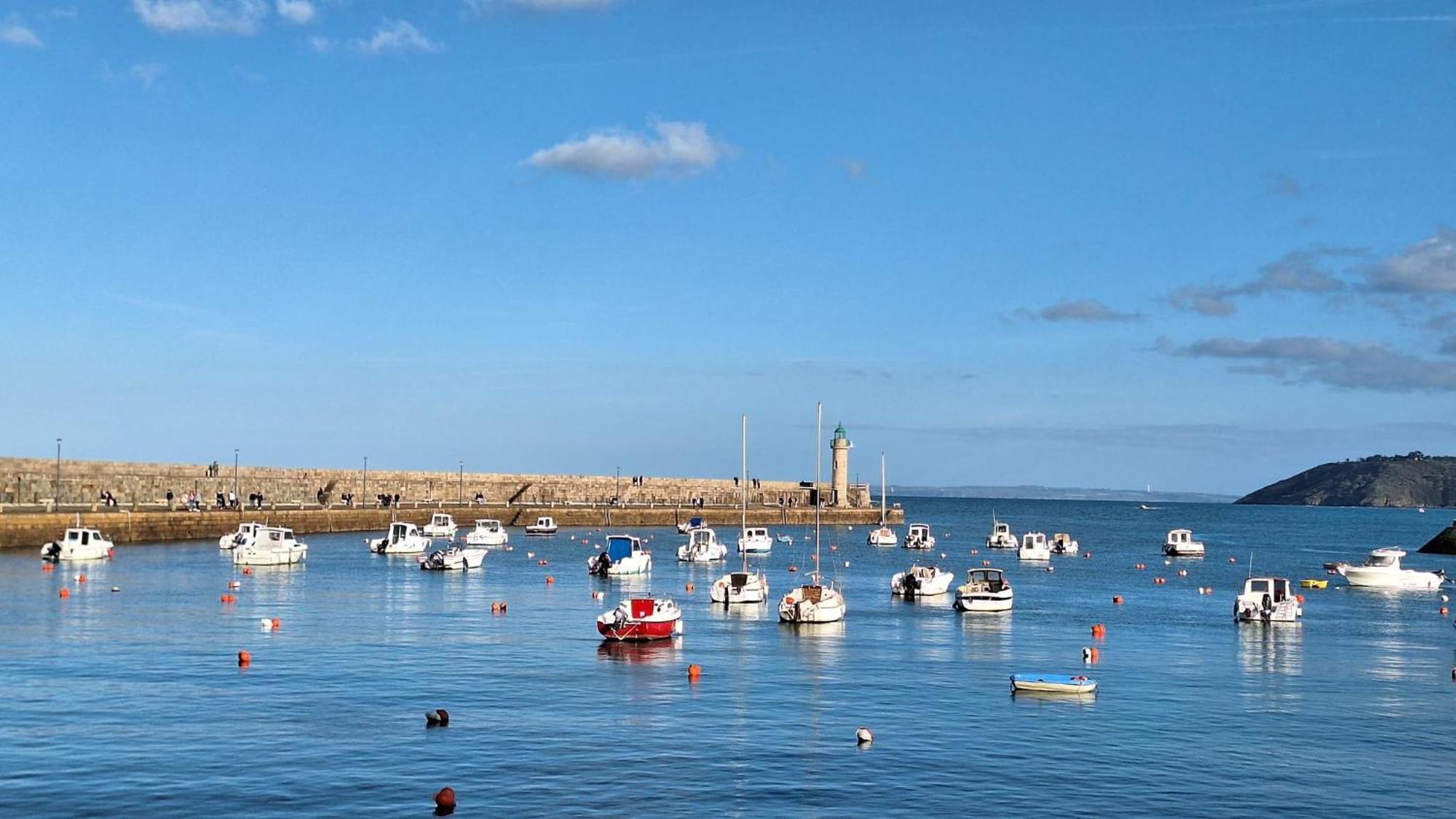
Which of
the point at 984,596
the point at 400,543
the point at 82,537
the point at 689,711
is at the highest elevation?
the point at 82,537

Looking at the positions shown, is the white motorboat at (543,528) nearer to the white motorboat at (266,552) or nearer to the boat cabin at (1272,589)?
the white motorboat at (266,552)

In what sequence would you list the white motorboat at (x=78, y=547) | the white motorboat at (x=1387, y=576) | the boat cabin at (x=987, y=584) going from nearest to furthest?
the boat cabin at (x=987, y=584)
the white motorboat at (x=78, y=547)
the white motorboat at (x=1387, y=576)

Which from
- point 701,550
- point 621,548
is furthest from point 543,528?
→ point 621,548

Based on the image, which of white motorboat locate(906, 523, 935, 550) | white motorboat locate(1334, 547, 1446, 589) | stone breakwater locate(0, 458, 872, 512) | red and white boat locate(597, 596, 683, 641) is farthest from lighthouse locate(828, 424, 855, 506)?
red and white boat locate(597, 596, 683, 641)

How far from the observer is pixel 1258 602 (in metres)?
61.2

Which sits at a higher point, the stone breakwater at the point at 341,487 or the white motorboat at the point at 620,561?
the stone breakwater at the point at 341,487

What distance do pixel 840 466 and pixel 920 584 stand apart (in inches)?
4071

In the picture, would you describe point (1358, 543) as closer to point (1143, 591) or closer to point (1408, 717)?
point (1143, 591)

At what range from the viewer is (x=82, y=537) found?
78312 mm

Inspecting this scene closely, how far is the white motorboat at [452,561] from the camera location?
82.0m

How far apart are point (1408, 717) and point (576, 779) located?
75.7 ft

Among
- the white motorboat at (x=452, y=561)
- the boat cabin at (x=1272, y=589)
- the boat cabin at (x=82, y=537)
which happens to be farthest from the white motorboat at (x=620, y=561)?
the boat cabin at (x=1272, y=589)

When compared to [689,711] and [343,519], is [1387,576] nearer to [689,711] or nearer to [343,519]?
[689,711]

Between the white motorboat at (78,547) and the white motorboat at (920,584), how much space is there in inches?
1676
